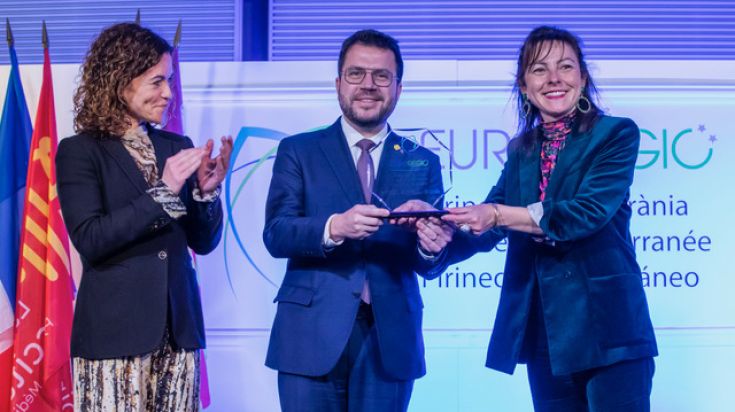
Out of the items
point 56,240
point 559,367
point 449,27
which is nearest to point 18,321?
point 56,240

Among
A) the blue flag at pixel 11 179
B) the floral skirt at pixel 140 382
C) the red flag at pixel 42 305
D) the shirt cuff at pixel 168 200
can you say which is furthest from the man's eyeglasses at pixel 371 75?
the blue flag at pixel 11 179

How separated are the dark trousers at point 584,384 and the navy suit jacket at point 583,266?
1.9 inches

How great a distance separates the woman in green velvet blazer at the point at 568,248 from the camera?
2330 millimetres

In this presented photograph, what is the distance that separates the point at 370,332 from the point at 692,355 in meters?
2.09

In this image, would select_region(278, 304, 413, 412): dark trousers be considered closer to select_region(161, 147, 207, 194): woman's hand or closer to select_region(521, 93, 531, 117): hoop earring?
select_region(161, 147, 207, 194): woman's hand

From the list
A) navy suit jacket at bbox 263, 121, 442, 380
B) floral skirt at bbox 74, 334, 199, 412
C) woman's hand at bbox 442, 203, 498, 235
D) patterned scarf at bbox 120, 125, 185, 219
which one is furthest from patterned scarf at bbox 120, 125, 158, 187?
woman's hand at bbox 442, 203, 498, 235

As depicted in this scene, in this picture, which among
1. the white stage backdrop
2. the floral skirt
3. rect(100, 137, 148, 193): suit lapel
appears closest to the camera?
the floral skirt

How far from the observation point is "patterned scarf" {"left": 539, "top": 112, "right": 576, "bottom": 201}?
101 inches

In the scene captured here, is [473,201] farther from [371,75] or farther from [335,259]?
[335,259]

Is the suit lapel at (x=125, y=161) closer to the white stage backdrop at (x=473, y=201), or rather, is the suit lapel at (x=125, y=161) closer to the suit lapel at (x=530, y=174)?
the suit lapel at (x=530, y=174)

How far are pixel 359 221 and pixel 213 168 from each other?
494 millimetres

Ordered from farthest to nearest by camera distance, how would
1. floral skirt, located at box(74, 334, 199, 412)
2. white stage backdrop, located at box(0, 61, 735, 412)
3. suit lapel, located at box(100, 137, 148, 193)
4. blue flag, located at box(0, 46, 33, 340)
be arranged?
white stage backdrop, located at box(0, 61, 735, 412), blue flag, located at box(0, 46, 33, 340), suit lapel, located at box(100, 137, 148, 193), floral skirt, located at box(74, 334, 199, 412)

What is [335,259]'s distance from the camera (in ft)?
8.32

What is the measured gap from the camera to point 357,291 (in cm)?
245
